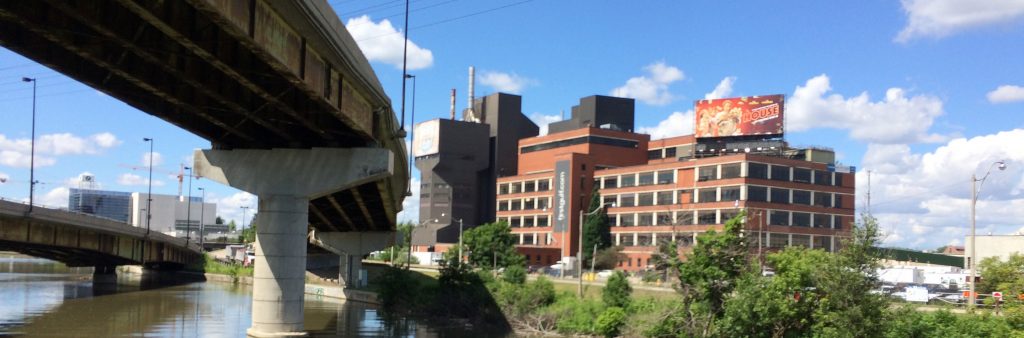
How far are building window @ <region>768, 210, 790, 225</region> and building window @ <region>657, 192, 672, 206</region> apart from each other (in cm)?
1385

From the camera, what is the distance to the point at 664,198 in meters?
116

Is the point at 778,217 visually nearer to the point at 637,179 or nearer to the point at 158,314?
the point at 637,179

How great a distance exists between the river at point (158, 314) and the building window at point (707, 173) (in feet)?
182

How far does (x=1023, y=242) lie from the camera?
8600 centimetres

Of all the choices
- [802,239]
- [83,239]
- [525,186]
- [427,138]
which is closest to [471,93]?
[427,138]

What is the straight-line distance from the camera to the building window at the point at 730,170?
10625 cm

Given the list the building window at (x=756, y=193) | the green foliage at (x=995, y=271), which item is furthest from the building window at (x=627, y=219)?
the green foliage at (x=995, y=271)

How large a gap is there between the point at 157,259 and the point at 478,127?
82.1 m

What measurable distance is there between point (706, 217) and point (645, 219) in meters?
10.8

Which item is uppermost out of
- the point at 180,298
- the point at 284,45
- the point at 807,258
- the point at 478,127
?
the point at 478,127

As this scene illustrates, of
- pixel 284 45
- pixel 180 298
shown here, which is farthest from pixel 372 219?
pixel 284 45

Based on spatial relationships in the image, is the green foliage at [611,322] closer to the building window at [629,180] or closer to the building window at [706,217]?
the building window at [706,217]

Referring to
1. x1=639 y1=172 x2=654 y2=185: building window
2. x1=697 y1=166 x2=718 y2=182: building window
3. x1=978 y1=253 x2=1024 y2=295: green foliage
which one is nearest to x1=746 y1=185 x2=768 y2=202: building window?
x1=697 y1=166 x2=718 y2=182: building window

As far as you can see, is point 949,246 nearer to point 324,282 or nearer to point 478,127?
point 478,127
